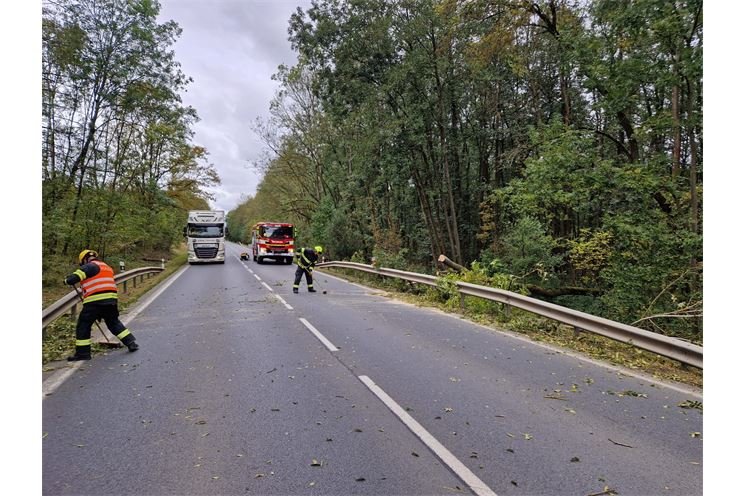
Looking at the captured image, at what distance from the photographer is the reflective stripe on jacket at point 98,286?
21.8 feet

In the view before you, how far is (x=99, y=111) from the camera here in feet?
60.5

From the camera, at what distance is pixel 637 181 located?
11.6 metres

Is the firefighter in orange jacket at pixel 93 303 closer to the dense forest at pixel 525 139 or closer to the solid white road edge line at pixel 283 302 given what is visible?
the solid white road edge line at pixel 283 302

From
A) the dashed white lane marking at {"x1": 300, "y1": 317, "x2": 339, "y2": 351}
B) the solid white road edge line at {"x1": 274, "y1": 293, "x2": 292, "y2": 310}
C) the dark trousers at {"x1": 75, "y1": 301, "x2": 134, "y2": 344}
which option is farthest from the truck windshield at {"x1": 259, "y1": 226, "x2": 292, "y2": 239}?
the dark trousers at {"x1": 75, "y1": 301, "x2": 134, "y2": 344}

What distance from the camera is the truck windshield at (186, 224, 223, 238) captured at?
28938 millimetres

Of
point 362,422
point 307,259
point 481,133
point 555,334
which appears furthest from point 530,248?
point 362,422

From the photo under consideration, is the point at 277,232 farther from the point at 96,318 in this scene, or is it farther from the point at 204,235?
the point at 96,318

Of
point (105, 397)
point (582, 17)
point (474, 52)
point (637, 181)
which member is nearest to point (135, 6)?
point (474, 52)

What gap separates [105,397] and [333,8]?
63.5ft

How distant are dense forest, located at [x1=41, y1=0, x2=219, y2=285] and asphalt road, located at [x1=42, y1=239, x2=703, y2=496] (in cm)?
1123

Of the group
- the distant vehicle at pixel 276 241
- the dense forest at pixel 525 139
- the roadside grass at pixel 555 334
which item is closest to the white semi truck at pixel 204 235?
the distant vehicle at pixel 276 241

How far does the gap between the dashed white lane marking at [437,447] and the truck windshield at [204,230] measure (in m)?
26.6

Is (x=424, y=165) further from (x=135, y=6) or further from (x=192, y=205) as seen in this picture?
(x=192, y=205)

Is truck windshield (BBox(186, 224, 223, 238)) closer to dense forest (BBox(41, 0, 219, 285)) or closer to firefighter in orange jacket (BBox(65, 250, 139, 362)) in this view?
dense forest (BBox(41, 0, 219, 285))
